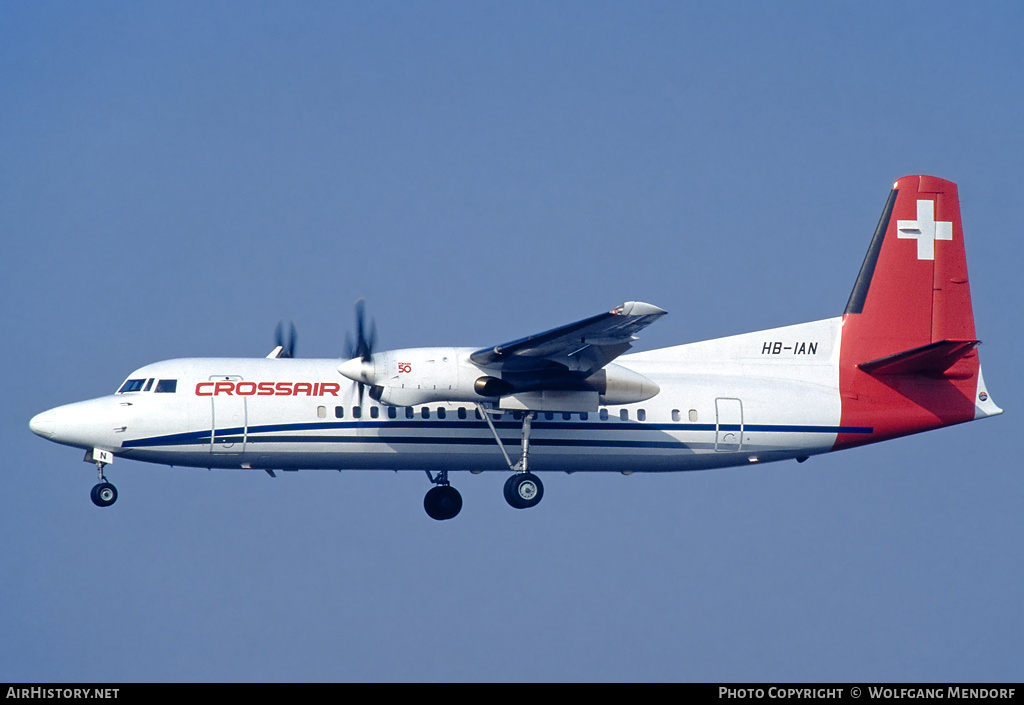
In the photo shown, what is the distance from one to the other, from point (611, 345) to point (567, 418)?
2081 millimetres

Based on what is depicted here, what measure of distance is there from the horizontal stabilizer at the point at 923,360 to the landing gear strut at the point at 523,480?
6.08 metres

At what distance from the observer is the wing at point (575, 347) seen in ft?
60.7

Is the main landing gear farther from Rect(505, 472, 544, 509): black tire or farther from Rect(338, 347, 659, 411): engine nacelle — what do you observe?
Rect(338, 347, 659, 411): engine nacelle

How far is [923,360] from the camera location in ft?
70.7

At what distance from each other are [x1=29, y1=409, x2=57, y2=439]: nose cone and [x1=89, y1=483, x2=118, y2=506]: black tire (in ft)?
3.57

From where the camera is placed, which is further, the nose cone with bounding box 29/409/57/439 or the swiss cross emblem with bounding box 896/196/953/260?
the swiss cross emblem with bounding box 896/196/953/260

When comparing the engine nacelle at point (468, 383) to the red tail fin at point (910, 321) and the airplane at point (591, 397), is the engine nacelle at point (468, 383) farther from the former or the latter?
the red tail fin at point (910, 321)

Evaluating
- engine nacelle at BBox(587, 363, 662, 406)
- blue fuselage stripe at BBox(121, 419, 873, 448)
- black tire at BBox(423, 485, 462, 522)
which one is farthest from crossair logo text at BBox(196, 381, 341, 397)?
engine nacelle at BBox(587, 363, 662, 406)

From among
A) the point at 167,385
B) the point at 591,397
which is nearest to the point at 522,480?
the point at 591,397

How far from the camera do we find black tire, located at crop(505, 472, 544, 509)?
68.2 ft

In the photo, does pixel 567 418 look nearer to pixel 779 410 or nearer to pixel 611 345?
pixel 611 345

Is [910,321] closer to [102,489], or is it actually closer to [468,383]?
[468,383]

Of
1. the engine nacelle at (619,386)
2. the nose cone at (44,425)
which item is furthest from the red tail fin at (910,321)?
the nose cone at (44,425)
